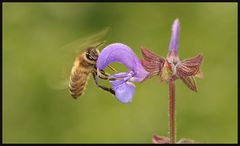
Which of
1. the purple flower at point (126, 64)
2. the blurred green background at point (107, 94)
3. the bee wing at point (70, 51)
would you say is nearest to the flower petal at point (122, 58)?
the purple flower at point (126, 64)

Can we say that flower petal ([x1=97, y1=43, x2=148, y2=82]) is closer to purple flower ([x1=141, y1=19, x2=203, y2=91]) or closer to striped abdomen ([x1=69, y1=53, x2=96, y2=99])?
purple flower ([x1=141, y1=19, x2=203, y2=91])

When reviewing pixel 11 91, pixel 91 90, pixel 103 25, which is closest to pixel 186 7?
pixel 103 25

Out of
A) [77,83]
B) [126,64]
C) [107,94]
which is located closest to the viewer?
[126,64]

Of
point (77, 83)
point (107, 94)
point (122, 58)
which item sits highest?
point (122, 58)

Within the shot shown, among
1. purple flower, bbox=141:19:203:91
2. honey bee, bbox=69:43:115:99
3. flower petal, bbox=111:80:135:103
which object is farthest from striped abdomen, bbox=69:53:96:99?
purple flower, bbox=141:19:203:91

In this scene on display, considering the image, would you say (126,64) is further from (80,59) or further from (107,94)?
(107,94)

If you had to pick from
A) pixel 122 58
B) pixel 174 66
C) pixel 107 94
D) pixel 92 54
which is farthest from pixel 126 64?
pixel 107 94

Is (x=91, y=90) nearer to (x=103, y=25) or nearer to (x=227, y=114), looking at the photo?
(x=103, y=25)
